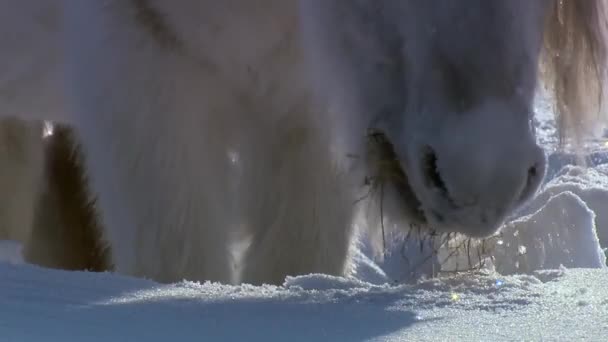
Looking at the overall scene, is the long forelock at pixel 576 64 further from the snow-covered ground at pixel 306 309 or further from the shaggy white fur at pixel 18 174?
the shaggy white fur at pixel 18 174

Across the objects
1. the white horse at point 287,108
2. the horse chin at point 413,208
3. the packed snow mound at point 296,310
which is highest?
the white horse at point 287,108

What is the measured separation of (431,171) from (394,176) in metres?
0.18

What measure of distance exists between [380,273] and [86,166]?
993 millimetres

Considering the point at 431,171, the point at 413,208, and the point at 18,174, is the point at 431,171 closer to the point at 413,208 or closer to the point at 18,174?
the point at 413,208

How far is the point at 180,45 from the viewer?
247 cm

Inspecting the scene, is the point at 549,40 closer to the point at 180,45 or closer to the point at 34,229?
the point at 180,45

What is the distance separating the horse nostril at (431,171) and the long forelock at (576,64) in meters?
0.56

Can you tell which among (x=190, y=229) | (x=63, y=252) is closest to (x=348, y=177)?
(x=190, y=229)

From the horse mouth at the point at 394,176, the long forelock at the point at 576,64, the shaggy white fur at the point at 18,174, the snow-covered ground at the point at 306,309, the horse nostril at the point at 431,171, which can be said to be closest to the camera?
the snow-covered ground at the point at 306,309

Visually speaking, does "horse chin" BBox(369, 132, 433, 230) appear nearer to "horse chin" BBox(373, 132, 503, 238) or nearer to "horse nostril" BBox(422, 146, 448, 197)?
"horse chin" BBox(373, 132, 503, 238)

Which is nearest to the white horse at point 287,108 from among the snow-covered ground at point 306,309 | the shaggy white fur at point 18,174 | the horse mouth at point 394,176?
the horse mouth at point 394,176

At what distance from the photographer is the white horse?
1756 mm

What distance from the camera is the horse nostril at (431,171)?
1.75 m

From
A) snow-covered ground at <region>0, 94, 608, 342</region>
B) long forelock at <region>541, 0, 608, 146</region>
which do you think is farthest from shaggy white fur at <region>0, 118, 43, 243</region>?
A: snow-covered ground at <region>0, 94, 608, 342</region>
